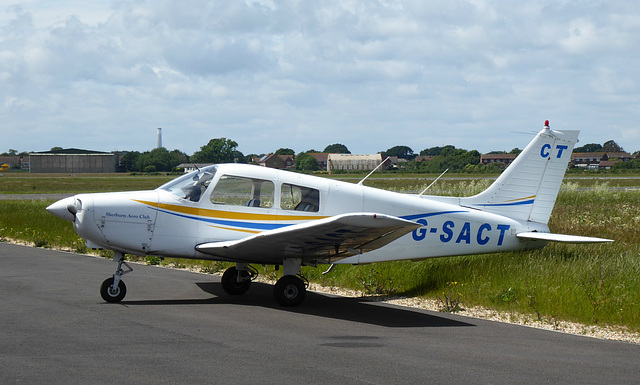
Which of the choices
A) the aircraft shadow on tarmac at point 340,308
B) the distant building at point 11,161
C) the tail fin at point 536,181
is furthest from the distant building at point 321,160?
the distant building at point 11,161

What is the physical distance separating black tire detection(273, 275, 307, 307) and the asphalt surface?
18 centimetres

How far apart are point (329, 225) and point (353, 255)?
5.88ft

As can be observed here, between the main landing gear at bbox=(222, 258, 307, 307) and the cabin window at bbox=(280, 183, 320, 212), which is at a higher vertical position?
the cabin window at bbox=(280, 183, 320, 212)

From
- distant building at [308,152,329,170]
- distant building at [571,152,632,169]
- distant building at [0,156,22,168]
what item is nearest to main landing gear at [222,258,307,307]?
distant building at [308,152,329,170]

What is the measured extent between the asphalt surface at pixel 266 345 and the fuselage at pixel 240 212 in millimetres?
938

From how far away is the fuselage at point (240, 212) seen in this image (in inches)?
382

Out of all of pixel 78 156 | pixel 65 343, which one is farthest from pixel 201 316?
pixel 78 156

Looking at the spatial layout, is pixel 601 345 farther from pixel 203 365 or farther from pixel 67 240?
pixel 67 240

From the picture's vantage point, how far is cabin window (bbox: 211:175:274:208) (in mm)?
10062

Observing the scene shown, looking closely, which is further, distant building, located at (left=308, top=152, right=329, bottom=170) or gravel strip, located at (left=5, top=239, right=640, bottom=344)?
distant building, located at (left=308, top=152, right=329, bottom=170)

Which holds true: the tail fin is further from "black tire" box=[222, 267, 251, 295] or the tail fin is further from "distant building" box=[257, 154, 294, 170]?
"distant building" box=[257, 154, 294, 170]

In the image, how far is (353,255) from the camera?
10.1 meters

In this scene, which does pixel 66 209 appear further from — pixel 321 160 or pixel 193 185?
pixel 321 160

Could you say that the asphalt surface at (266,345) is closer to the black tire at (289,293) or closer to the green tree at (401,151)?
the black tire at (289,293)
